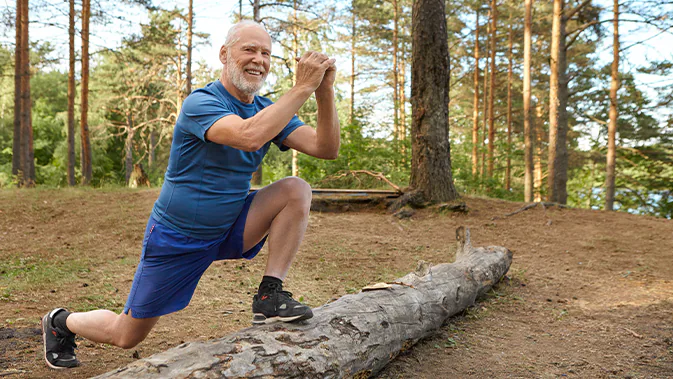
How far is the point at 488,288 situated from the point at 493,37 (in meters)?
17.7

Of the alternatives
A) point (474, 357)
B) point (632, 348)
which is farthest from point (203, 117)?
point (632, 348)

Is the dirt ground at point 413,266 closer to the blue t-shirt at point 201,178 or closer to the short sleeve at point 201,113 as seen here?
the blue t-shirt at point 201,178

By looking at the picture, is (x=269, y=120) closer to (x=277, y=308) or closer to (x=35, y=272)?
(x=277, y=308)

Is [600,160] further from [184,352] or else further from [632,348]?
[184,352]

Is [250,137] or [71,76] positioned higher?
[71,76]

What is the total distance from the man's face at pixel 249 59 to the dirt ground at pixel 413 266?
6.11ft

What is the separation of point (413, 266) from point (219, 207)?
3.64 meters

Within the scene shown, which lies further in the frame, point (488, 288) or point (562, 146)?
point (562, 146)

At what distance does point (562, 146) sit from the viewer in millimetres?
12062

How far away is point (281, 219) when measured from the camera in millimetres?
2602

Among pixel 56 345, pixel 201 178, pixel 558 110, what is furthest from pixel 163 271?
pixel 558 110

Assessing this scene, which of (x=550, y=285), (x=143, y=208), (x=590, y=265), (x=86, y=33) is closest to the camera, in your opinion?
(x=550, y=285)

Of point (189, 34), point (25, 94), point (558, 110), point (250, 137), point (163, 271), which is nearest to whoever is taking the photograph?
point (250, 137)

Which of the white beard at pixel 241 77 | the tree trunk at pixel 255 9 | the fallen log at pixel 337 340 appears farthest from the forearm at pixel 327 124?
the tree trunk at pixel 255 9
